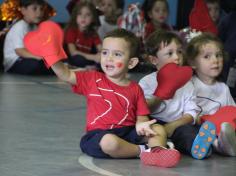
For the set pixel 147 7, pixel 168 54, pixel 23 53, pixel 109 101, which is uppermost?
pixel 168 54

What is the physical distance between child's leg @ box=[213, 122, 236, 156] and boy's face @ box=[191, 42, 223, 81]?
0.45 meters

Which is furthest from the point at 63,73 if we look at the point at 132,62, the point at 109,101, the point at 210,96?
the point at 210,96

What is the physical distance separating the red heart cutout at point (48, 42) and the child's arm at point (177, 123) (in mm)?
666

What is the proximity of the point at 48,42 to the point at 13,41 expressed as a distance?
148 inches

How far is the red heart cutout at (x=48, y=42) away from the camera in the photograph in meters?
3.13

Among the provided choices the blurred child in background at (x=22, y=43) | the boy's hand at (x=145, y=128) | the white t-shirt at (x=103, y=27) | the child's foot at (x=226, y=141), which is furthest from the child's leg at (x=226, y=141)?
the white t-shirt at (x=103, y=27)

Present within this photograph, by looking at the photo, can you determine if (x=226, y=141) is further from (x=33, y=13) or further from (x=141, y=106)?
(x=33, y=13)

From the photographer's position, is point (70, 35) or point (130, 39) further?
point (70, 35)

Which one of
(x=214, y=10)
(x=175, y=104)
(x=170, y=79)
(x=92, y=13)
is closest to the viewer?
(x=170, y=79)

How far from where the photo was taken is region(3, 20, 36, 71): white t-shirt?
22.2 ft

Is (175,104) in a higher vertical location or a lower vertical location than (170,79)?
lower

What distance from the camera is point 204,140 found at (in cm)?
326

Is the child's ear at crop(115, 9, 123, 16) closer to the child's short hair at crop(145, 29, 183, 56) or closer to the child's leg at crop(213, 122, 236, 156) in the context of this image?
the child's short hair at crop(145, 29, 183, 56)

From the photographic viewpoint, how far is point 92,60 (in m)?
7.02
